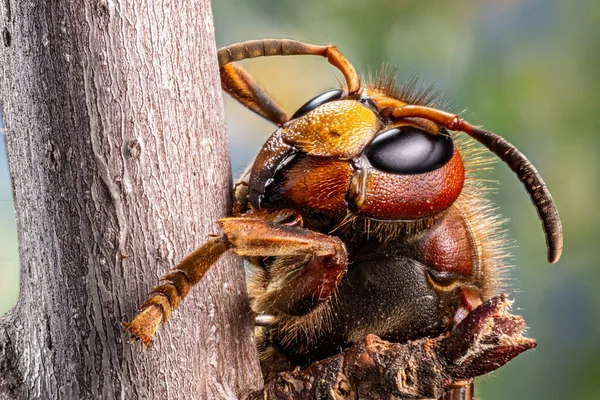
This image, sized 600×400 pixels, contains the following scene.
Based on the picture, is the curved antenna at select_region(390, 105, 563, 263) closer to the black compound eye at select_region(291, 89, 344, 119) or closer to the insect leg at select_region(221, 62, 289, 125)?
the black compound eye at select_region(291, 89, 344, 119)

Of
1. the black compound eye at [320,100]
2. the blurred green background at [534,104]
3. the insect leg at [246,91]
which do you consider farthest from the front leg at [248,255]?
the blurred green background at [534,104]

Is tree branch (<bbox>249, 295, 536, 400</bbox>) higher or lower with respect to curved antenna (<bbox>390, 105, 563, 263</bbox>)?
lower

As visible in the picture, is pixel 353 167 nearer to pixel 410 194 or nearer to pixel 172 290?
pixel 410 194

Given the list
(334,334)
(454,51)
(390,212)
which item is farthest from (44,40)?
(454,51)

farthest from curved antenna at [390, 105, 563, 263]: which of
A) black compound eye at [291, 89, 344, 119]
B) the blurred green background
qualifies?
the blurred green background

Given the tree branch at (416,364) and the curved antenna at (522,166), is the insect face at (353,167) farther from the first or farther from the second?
the tree branch at (416,364)

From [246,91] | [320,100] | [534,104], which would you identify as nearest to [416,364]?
[320,100]
